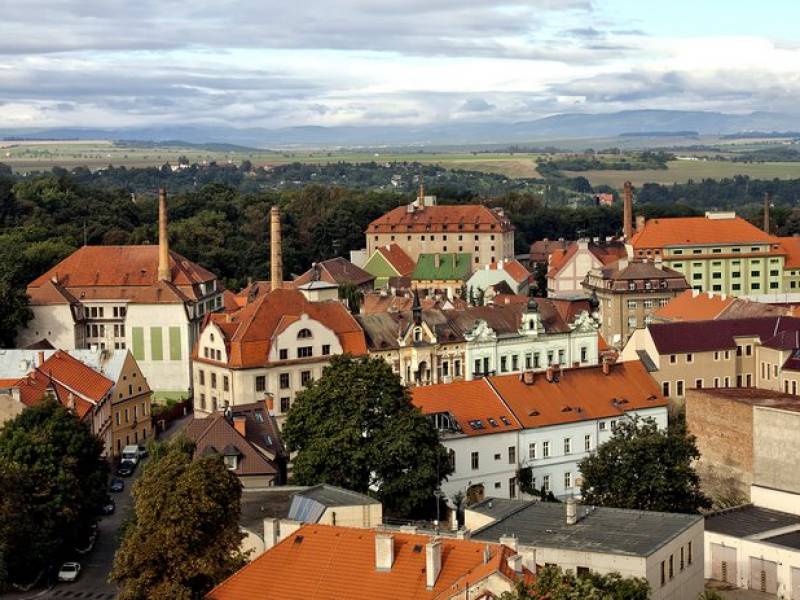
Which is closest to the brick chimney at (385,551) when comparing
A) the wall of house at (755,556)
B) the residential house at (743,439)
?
the wall of house at (755,556)

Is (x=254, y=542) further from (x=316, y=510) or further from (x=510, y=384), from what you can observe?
(x=510, y=384)

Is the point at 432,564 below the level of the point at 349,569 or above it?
above

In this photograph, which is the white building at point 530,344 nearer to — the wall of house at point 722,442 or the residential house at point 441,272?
the wall of house at point 722,442

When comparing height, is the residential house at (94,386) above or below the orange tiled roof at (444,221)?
below

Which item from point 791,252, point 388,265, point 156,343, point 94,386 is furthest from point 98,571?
point 791,252

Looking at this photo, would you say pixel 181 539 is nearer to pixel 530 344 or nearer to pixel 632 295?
pixel 530 344

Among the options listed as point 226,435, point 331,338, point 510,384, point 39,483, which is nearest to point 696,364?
point 510,384
